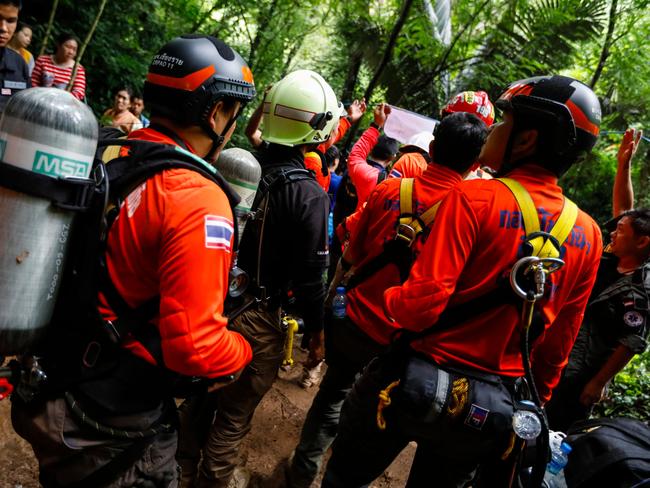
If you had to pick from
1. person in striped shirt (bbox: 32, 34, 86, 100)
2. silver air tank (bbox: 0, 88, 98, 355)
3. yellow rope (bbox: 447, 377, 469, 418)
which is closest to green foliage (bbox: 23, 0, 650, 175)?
person in striped shirt (bbox: 32, 34, 86, 100)

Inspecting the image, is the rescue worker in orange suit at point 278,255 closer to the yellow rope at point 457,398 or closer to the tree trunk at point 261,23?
the yellow rope at point 457,398

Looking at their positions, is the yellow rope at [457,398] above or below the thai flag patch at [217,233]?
below

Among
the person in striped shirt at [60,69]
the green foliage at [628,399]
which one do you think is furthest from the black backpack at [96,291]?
the person in striped shirt at [60,69]

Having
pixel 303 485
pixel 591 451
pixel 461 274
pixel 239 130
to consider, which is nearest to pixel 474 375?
pixel 461 274

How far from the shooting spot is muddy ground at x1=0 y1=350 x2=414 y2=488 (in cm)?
304

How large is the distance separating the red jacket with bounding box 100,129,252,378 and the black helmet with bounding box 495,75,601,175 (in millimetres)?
1409

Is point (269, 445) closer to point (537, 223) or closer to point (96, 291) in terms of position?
point (96, 291)

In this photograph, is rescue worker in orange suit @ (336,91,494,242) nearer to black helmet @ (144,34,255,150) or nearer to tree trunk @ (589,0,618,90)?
black helmet @ (144,34,255,150)

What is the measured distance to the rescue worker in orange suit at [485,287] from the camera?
6.35 feet

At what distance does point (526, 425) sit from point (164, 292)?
5.21ft

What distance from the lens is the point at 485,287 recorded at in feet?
6.57

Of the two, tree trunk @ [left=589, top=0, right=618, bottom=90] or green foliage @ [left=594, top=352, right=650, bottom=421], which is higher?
tree trunk @ [left=589, top=0, right=618, bottom=90]

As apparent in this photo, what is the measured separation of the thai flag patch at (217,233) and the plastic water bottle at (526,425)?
1430mm

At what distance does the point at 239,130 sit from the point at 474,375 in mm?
11029
